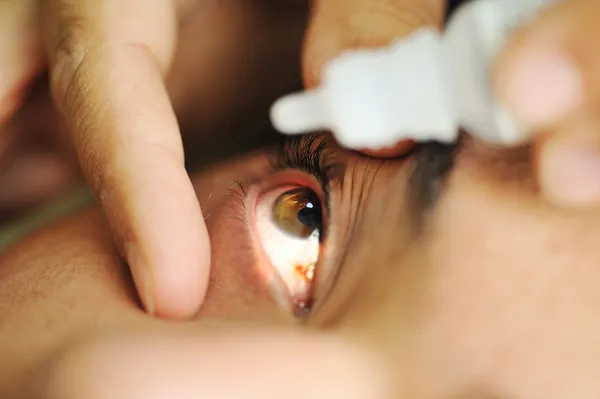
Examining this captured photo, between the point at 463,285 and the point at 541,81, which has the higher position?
the point at 541,81

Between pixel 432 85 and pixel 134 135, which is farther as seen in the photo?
pixel 134 135

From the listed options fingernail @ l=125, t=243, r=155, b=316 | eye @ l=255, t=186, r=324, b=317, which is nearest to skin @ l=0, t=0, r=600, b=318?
fingernail @ l=125, t=243, r=155, b=316

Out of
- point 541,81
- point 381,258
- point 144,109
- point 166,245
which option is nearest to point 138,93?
point 144,109

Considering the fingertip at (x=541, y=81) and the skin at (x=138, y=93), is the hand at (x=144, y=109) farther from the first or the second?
the fingertip at (x=541, y=81)

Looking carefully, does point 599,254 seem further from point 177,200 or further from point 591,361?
point 177,200

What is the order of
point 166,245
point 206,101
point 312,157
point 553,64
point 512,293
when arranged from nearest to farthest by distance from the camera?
point 553,64, point 512,293, point 166,245, point 312,157, point 206,101

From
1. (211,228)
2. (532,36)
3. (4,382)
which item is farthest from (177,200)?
(532,36)

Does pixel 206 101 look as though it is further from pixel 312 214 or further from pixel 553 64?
pixel 553 64
